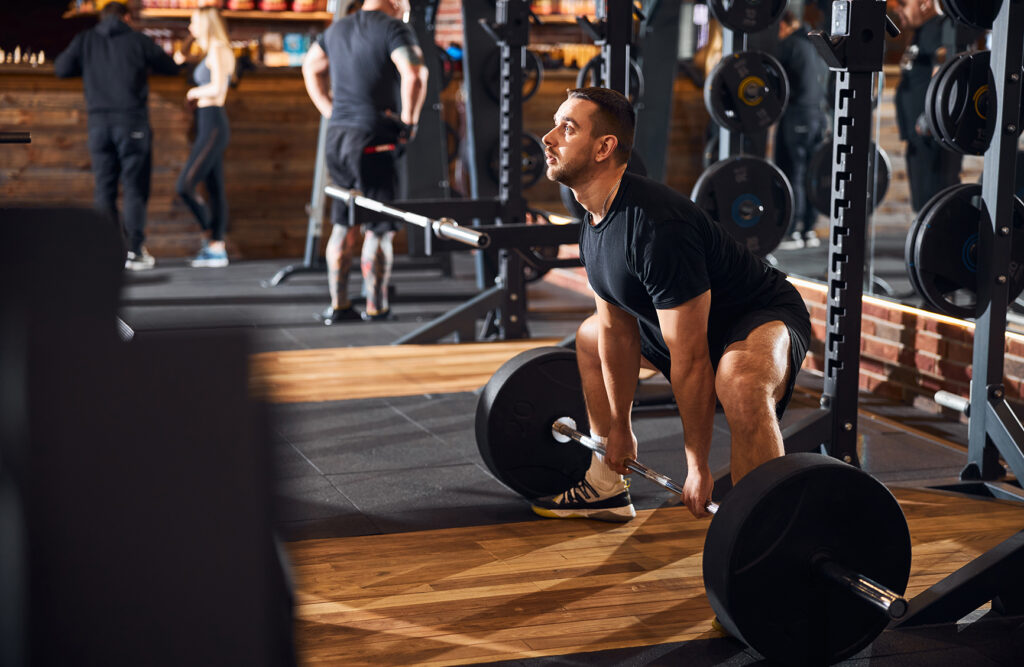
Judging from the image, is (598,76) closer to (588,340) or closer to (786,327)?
(588,340)

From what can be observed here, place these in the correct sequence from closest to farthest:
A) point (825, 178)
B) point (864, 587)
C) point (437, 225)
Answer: point (864, 587) < point (437, 225) < point (825, 178)

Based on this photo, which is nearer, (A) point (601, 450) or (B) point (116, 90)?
(A) point (601, 450)

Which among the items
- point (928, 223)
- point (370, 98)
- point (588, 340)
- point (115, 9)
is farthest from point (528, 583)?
point (115, 9)

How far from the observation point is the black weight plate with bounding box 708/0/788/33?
11.1 ft

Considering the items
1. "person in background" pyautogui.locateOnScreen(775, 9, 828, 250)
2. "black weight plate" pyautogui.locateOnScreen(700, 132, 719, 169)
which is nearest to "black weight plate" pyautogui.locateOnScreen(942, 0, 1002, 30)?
"person in background" pyautogui.locateOnScreen(775, 9, 828, 250)

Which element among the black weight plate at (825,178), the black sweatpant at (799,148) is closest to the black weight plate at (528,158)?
the black weight plate at (825,178)

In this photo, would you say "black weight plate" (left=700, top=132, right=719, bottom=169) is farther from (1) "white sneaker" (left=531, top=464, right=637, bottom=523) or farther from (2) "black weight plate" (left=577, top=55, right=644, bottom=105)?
(1) "white sneaker" (left=531, top=464, right=637, bottom=523)

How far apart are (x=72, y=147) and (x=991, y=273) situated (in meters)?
5.92

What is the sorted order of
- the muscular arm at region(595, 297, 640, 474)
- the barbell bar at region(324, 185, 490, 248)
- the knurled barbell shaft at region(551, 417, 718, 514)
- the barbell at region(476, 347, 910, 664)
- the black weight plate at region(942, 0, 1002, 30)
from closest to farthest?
the barbell at region(476, 347, 910, 664) < the knurled barbell shaft at region(551, 417, 718, 514) < the muscular arm at region(595, 297, 640, 474) < the black weight plate at region(942, 0, 1002, 30) < the barbell bar at region(324, 185, 490, 248)

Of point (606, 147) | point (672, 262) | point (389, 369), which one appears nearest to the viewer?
point (672, 262)

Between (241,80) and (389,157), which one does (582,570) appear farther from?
(241,80)

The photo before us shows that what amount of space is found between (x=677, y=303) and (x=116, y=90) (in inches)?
202

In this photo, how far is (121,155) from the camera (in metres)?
6.29

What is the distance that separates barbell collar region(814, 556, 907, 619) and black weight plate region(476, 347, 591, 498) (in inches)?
38.0
